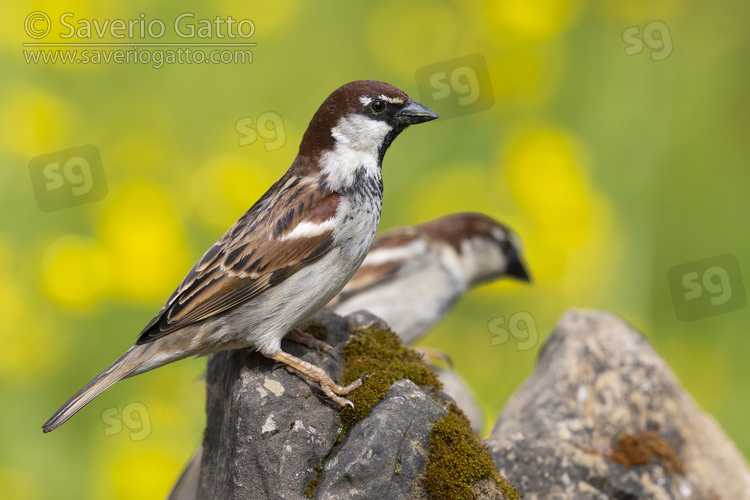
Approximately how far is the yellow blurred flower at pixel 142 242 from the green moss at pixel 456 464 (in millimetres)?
3261

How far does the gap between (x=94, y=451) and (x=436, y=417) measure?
→ 127 inches

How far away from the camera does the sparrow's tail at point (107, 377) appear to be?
10.9 feet

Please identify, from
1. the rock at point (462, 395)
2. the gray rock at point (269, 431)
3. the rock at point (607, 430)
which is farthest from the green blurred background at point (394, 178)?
the gray rock at point (269, 431)

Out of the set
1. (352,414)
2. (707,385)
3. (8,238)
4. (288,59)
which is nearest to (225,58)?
(288,59)

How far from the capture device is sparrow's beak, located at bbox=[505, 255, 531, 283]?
7.10 meters

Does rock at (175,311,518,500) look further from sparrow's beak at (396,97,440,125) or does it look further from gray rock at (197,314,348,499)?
sparrow's beak at (396,97,440,125)

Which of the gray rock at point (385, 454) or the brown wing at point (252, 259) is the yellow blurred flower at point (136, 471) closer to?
the brown wing at point (252, 259)

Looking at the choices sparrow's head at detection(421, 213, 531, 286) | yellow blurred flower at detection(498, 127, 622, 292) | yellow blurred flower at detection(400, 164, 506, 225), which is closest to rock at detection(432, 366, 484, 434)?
sparrow's head at detection(421, 213, 531, 286)

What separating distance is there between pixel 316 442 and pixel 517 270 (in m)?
4.23

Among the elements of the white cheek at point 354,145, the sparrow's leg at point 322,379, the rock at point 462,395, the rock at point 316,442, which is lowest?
the rock at point 462,395

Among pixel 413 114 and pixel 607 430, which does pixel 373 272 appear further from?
pixel 413 114

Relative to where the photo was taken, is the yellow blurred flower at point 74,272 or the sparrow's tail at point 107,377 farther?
the yellow blurred flower at point 74,272

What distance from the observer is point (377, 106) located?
390 cm

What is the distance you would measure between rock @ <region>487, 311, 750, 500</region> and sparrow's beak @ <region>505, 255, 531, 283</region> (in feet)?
7.16
